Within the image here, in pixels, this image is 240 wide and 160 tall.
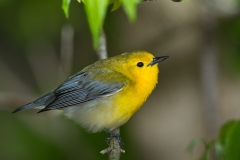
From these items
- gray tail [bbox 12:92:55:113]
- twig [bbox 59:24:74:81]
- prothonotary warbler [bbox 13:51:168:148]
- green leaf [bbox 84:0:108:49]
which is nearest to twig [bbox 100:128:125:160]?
prothonotary warbler [bbox 13:51:168:148]

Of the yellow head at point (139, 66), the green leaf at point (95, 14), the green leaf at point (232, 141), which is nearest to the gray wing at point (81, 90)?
the yellow head at point (139, 66)

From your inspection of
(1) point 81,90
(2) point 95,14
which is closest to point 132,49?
(1) point 81,90

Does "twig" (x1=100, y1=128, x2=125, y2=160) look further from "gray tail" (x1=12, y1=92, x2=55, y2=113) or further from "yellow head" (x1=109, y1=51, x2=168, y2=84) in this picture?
"gray tail" (x1=12, y1=92, x2=55, y2=113)

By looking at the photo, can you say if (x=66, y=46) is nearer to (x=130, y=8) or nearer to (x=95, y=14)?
(x=95, y=14)

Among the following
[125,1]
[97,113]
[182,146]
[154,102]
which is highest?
[125,1]

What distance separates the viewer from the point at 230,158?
11.7 feet

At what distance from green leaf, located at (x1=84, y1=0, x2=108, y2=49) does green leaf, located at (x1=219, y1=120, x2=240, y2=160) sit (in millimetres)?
1578

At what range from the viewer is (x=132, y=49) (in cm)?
768

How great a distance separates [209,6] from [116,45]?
151cm

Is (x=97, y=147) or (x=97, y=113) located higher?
(x=97, y=113)

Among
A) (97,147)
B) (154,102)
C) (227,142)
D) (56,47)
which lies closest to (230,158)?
(227,142)

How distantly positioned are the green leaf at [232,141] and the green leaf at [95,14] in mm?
1578

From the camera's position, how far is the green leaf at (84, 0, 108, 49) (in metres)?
2.41

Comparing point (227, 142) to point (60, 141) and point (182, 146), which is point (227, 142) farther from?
point (182, 146)
